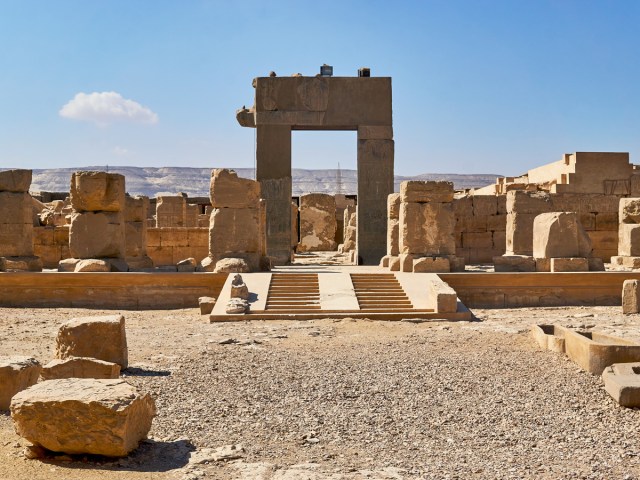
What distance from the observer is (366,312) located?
10516 mm

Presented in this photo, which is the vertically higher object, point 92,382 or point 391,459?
point 92,382

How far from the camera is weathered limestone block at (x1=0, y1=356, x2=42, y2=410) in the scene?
534 cm

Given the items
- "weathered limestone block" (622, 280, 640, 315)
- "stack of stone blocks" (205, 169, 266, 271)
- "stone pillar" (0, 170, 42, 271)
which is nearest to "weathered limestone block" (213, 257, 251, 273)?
"stack of stone blocks" (205, 169, 266, 271)

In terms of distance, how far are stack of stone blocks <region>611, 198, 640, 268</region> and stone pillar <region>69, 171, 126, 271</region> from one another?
31.2 ft

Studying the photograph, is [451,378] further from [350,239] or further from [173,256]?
[350,239]

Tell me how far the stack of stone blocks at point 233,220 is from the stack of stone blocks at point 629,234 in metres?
7.10

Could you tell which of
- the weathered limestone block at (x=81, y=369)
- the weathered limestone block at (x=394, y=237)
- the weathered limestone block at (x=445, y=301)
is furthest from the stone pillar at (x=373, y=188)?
the weathered limestone block at (x=81, y=369)

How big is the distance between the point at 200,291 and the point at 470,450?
26.2 ft

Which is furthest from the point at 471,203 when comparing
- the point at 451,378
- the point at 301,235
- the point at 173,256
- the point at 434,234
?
the point at 451,378

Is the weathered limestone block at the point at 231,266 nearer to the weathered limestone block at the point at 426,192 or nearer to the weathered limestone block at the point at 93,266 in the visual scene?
the weathered limestone block at the point at 93,266

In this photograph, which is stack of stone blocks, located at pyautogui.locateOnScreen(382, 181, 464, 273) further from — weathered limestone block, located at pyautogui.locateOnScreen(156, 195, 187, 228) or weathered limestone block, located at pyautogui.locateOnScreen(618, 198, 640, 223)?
weathered limestone block, located at pyautogui.locateOnScreen(156, 195, 187, 228)

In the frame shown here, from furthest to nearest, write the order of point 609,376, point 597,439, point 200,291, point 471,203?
point 471,203
point 200,291
point 609,376
point 597,439

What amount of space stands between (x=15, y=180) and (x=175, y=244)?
520 centimetres

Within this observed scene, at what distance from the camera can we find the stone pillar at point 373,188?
56.7ft
